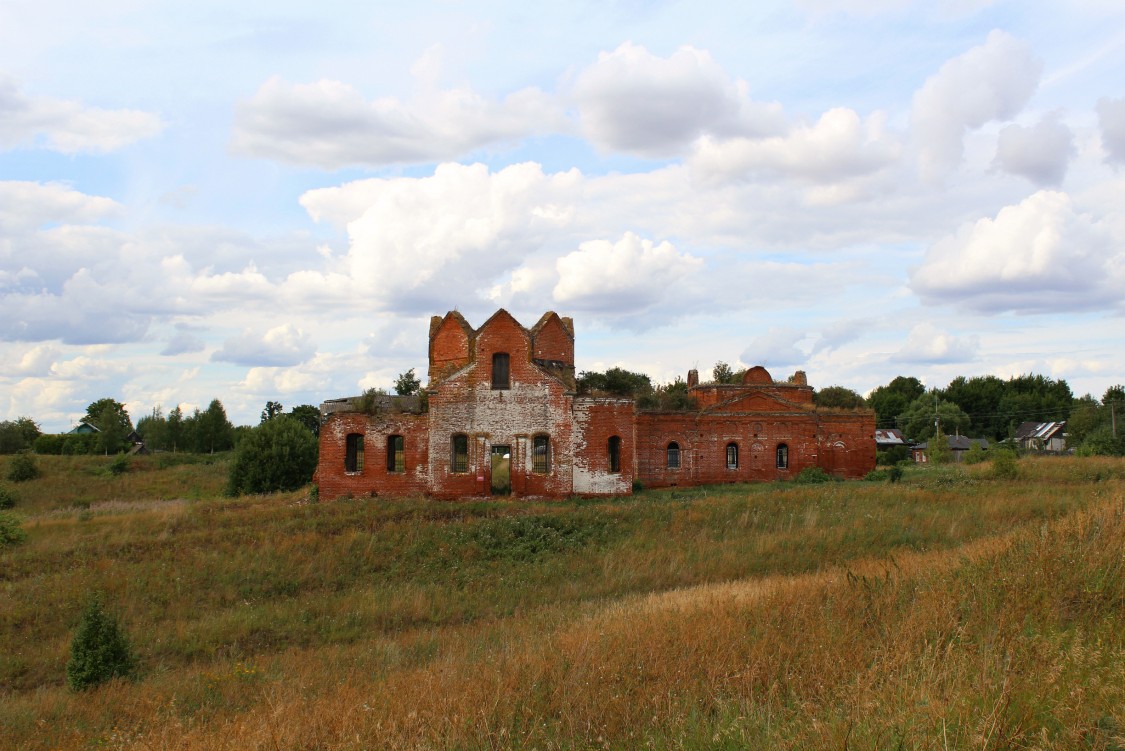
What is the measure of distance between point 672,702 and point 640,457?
80.1ft

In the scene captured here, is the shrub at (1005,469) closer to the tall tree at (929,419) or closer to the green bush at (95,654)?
the green bush at (95,654)

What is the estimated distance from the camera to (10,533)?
22.1 m

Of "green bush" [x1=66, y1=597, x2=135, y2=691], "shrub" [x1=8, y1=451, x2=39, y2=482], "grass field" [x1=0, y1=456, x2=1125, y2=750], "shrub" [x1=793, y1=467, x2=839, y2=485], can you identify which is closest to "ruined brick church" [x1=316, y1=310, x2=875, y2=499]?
"grass field" [x1=0, y1=456, x2=1125, y2=750]

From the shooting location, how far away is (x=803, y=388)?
118ft

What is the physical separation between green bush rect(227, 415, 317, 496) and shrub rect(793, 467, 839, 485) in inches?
843

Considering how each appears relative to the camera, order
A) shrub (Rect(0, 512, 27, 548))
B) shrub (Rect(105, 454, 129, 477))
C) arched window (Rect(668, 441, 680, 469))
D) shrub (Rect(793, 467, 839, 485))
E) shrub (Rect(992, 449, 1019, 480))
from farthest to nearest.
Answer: shrub (Rect(105, 454, 129, 477)) < arched window (Rect(668, 441, 680, 469)) < shrub (Rect(793, 467, 839, 485)) < shrub (Rect(992, 449, 1019, 480)) < shrub (Rect(0, 512, 27, 548))

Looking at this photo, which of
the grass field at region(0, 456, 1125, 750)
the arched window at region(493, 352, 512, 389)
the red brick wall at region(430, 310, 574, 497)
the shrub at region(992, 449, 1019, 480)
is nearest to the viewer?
the grass field at region(0, 456, 1125, 750)

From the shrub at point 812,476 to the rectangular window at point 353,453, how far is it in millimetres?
15930

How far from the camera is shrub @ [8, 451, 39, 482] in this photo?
4225 centimetres

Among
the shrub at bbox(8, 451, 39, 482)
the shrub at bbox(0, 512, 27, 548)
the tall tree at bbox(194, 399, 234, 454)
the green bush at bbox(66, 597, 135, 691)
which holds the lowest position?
the green bush at bbox(66, 597, 135, 691)

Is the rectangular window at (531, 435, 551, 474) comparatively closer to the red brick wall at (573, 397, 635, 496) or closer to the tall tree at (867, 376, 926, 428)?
the red brick wall at (573, 397, 635, 496)

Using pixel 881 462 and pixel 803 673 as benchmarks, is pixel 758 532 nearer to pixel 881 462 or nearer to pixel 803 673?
pixel 803 673

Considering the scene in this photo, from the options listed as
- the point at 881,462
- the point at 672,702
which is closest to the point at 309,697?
the point at 672,702

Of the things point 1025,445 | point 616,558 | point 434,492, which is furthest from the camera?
point 1025,445
